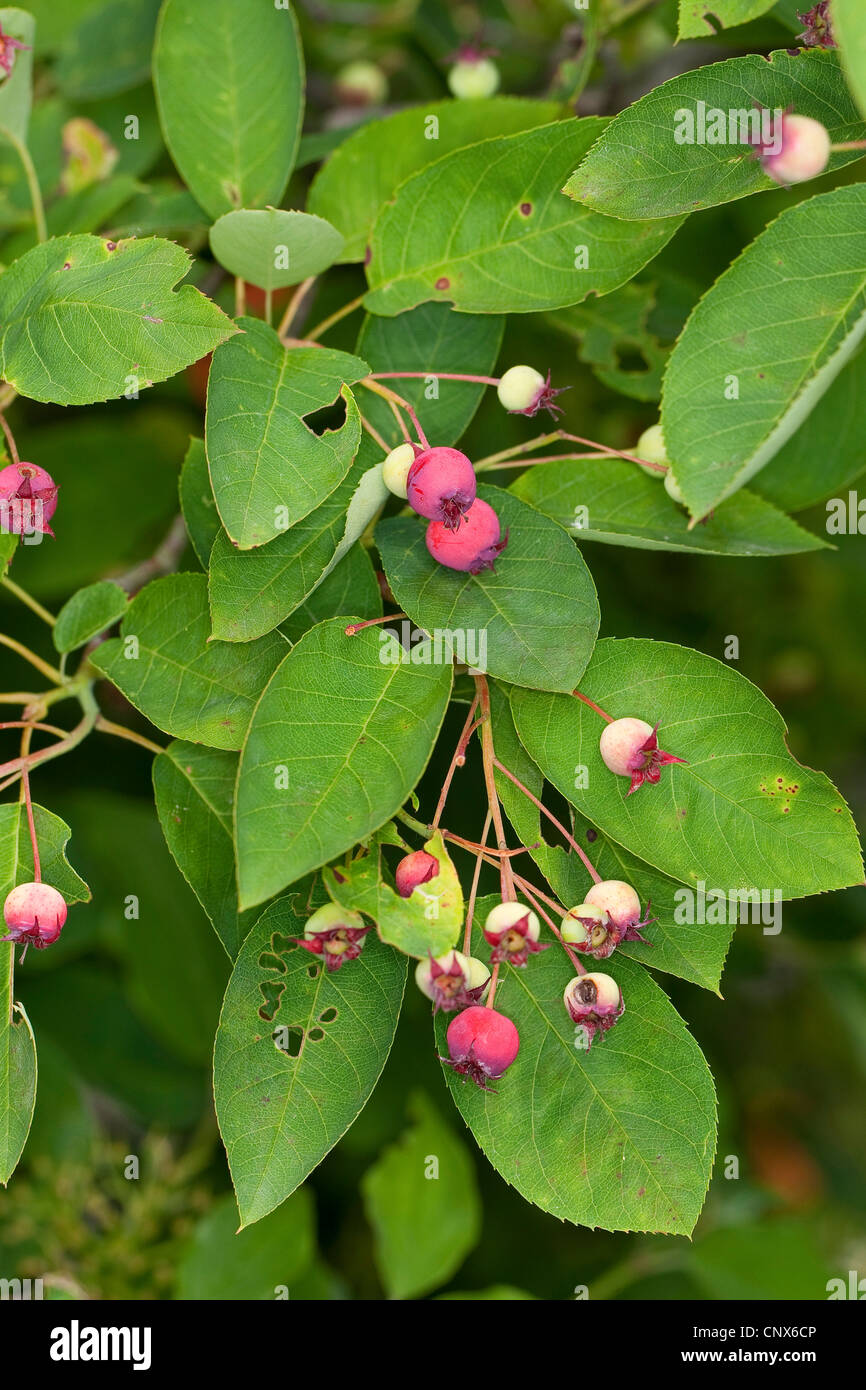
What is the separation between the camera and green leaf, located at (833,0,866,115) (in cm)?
75

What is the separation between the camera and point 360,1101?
110 cm

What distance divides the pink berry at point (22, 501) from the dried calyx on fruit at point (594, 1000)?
0.69 meters

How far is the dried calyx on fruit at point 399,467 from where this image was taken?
105 cm

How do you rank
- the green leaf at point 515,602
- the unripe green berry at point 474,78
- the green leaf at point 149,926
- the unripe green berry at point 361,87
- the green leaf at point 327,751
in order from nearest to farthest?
the green leaf at point 327,751
the green leaf at point 515,602
the unripe green berry at point 474,78
the unripe green berry at point 361,87
the green leaf at point 149,926

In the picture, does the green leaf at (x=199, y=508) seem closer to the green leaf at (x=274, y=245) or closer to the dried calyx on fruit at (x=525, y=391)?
the green leaf at (x=274, y=245)

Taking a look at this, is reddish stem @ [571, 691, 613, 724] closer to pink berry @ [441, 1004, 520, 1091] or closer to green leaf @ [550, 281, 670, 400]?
pink berry @ [441, 1004, 520, 1091]

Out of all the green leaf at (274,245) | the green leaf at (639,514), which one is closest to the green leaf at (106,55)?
the green leaf at (274,245)

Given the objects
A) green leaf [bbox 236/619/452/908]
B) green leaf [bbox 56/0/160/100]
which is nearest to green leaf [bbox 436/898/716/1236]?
green leaf [bbox 236/619/452/908]

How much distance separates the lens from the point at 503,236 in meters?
1.22

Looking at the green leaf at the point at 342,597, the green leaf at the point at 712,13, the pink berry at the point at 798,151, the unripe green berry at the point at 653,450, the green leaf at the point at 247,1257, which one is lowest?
the green leaf at the point at 247,1257

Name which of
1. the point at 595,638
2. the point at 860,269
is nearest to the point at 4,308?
the point at 595,638

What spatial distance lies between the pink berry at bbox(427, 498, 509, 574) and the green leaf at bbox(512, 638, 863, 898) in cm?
15

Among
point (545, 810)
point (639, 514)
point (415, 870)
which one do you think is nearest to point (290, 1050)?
point (415, 870)

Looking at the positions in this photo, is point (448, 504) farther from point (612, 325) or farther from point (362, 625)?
point (612, 325)
